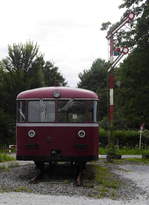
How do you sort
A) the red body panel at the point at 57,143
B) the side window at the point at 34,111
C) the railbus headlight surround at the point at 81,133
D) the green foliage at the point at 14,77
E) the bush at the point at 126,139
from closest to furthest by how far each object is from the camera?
the red body panel at the point at 57,143 → the railbus headlight surround at the point at 81,133 → the side window at the point at 34,111 → the bush at the point at 126,139 → the green foliage at the point at 14,77

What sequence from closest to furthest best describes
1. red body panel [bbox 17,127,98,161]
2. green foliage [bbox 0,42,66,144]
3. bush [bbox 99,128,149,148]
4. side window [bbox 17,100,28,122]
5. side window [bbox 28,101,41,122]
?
red body panel [bbox 17,127,98,161], side window [bbox 28,101,41,122], side window [bbox 17,100,28,122], bush [bbox 99,128,149,148], green foliage [bbox 0,42,66,144]

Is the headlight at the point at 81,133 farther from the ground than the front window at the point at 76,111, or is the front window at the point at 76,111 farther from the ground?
the front window at the point at 76,111

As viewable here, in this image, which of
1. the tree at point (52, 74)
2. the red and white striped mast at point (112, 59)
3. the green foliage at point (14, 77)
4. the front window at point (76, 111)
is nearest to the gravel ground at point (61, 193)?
→ the front window at point (76, 111)

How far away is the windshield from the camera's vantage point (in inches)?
499

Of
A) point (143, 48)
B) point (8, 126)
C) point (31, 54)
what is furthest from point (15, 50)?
point (143, 48)

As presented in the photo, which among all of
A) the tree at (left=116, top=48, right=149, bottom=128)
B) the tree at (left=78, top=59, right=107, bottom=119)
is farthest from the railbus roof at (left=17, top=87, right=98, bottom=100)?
the tree at (left=78, top=59, right=107, bottom=119)

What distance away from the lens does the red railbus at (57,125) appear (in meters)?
12.4

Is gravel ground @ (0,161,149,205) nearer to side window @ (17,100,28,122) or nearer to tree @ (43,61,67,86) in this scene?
side window @ (17,100,28,122)

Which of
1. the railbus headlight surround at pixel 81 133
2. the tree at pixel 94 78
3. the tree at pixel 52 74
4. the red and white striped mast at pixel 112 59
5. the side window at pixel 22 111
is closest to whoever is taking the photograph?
the railbus headlight surround at pixel 81 133

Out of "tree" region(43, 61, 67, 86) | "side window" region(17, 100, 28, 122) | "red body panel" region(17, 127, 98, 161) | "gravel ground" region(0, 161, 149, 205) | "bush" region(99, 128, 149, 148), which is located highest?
"tree" region(43, 61, 67, 86)

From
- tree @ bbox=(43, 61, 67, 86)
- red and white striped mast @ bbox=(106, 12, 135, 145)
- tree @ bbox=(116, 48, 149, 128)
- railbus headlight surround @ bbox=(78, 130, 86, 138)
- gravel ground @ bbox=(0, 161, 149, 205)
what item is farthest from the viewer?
tree @ bbox=(43, 61, 67, 86)

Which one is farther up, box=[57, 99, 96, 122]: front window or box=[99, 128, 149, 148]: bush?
Result: box=[57, 99, 96, 122]: front window

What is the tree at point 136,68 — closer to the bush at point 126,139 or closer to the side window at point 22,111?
the side window at point 22,111

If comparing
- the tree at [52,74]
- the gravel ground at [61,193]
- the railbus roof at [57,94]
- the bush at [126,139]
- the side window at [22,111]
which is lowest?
the bush at [126,139]
